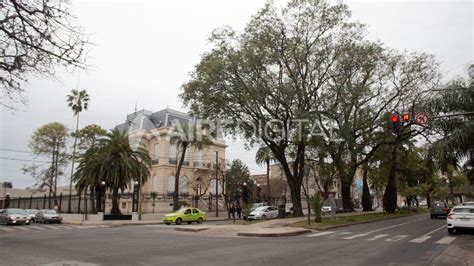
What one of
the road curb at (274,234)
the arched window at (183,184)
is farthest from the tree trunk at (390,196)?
the arched window at (183,184)

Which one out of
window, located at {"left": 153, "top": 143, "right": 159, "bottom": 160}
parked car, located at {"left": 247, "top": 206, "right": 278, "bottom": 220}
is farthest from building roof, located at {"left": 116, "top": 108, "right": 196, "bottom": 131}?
parked car, located at {"left": 247, "top": 206, "right": 278, "bottom": 220}

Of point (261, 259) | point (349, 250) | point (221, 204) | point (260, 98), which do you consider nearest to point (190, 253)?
point (261, 259)

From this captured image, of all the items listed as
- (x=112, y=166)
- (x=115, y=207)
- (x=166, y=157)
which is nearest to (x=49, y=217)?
(x=115, y=207)

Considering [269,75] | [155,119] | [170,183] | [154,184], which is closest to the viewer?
[269,75]

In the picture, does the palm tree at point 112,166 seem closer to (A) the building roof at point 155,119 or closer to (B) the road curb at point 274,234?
(A) the building roof at point 155,119

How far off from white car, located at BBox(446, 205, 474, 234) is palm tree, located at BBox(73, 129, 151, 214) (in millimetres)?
30004

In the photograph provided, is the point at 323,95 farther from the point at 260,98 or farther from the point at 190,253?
the point at 190,253

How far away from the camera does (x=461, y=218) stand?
16844mm

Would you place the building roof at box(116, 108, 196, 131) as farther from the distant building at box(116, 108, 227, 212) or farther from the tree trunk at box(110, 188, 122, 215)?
the tree trunk at box(110, 188, 122, 215)

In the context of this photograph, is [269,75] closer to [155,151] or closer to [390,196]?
[390,196]

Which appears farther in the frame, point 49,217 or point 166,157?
point 166,157

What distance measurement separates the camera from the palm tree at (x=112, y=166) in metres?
38.5

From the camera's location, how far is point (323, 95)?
1101 inches

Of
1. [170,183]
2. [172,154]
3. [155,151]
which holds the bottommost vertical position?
[170,183]
